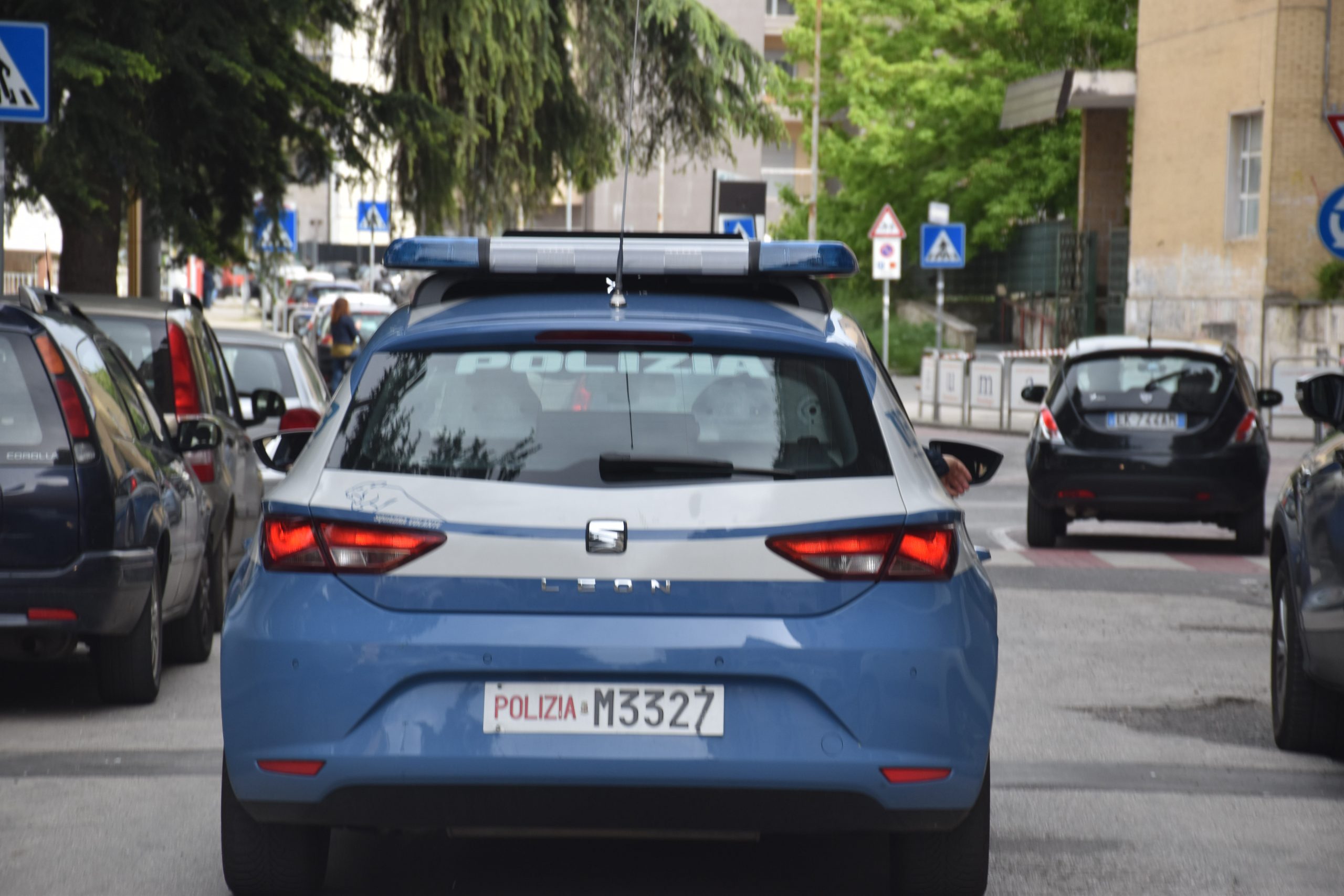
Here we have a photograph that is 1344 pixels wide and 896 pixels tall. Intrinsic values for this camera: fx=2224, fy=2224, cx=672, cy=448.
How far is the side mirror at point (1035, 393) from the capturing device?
664 inches

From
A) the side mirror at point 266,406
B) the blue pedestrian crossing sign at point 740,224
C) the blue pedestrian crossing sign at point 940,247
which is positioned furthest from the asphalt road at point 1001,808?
the blue pedestrian crossing sign at point 940,247

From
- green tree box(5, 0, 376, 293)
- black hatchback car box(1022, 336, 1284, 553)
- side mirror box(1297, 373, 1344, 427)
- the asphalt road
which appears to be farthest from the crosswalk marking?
green tree box(5, 0, 376, 293)

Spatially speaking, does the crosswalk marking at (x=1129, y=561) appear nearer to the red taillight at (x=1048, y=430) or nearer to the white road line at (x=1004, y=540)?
the white road line at (x=1004, y=540)

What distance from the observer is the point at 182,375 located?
11.1 m

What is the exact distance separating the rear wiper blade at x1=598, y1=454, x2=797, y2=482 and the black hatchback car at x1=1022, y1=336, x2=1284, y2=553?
10.6m

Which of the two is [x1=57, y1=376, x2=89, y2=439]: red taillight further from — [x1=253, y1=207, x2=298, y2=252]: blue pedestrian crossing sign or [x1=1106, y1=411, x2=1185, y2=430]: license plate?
[x1=253, y1=207, x2=298, y2=252]: blue pedestrian crossing sign

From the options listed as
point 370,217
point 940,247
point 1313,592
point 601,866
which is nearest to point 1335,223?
point 1313,592

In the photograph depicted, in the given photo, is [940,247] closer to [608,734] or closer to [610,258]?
[610,258]

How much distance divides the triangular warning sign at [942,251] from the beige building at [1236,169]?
3041mm

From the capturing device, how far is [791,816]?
477 cm

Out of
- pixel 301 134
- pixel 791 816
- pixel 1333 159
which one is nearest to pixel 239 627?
pixel 791 816

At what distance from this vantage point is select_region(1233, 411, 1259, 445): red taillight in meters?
15.1

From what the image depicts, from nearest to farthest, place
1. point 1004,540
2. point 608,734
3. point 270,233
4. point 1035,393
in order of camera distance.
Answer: point 608,734 → point 1004,540 → point 1035,393 → point 270,233

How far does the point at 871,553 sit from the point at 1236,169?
3068 centimetres
